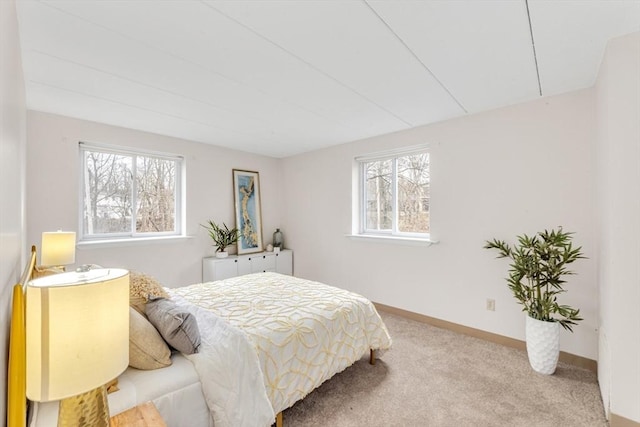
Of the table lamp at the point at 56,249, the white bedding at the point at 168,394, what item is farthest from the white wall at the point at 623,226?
the table lamp at the point at 56,249

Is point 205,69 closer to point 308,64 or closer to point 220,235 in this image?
point 308,64

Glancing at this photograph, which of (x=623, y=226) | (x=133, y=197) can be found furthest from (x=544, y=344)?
(x=133, y=197)

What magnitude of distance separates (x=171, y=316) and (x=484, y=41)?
2413 mm

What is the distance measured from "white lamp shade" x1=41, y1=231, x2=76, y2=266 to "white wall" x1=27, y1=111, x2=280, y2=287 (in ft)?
3.17

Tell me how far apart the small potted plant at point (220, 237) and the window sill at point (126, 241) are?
32 cm

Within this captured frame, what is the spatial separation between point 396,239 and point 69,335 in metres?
3.20

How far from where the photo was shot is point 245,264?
421 cm

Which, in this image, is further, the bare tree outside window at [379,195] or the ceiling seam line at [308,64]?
the bare tree outside window at [379,195]

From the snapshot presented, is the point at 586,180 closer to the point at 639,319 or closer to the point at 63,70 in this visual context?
the point at 639,319

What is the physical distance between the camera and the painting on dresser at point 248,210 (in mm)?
4395

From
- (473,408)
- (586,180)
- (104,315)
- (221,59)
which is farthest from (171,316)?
(586,180)

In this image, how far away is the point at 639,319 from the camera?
162cm

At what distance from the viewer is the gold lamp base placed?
2.64ft

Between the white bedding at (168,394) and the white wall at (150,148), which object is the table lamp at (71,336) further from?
the white wall at (150,148)
